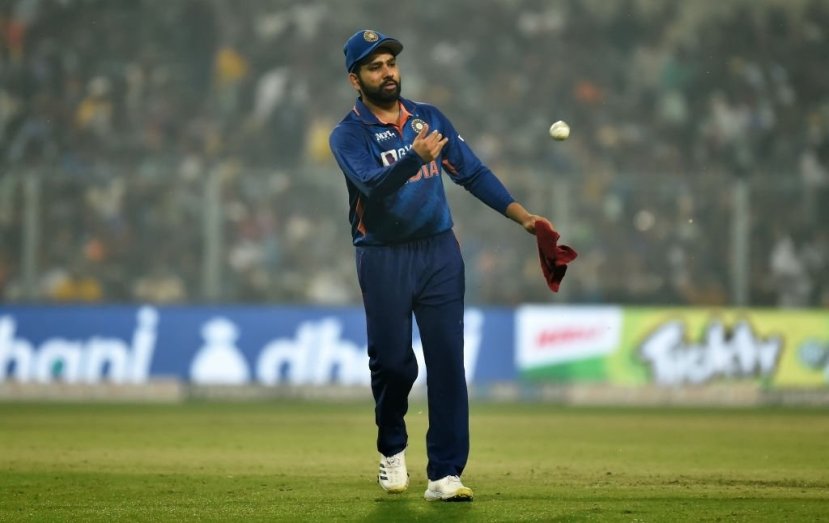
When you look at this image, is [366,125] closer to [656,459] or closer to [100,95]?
[656,459]

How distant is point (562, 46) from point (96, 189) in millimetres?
7519

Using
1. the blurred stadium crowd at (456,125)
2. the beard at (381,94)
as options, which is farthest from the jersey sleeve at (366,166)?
the blurred stadium crowd at (456,125)

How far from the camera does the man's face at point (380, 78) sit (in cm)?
720

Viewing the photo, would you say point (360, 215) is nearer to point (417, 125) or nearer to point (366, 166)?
point (366, 166)

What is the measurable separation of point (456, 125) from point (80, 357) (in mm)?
6534

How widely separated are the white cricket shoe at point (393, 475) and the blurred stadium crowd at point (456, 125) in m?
10.2

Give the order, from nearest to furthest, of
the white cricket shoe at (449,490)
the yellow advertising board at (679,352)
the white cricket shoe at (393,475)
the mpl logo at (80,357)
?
1. the white cricket shoe at (449,490)
2. the white cricket shoe at (393,475)
3. the mpl logo at (80,357)
4. the yellow advertising board at (679,352)

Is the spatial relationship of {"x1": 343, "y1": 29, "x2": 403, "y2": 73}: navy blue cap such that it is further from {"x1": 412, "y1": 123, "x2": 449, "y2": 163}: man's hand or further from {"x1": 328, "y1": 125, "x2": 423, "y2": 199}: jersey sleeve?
{"x1": 412, "y1": 123, "x2": 449, "y2": 163}: man's hand

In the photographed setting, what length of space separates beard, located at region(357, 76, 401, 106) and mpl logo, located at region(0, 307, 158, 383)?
10.1m

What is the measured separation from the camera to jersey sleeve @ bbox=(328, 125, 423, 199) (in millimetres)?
6719

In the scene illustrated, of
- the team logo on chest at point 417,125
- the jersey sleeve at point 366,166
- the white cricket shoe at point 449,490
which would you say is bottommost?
the white cricket shoe at point 449,490

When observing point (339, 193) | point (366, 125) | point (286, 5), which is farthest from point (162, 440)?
point (286, 5)

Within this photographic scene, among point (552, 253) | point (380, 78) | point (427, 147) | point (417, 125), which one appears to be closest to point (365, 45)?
point (380, 78)

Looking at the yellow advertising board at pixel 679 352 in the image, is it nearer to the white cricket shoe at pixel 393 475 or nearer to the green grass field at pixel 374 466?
the green grass field at pixel 374 466
